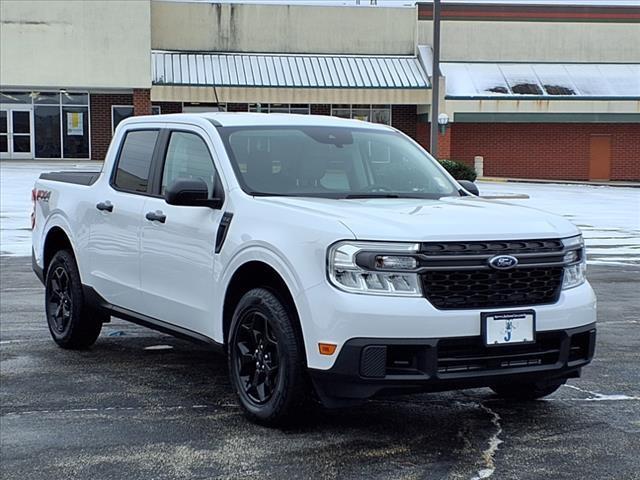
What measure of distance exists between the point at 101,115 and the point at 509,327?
35.8 metres

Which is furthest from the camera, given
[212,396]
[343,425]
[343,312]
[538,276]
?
[212,396]

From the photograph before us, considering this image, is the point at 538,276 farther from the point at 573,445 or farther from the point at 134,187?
the point at 134,187

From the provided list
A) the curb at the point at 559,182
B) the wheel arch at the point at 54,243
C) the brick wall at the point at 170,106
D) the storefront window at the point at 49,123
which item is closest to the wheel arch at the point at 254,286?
the wheel arch at the point at 54,243

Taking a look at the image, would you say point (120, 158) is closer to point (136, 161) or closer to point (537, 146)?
point (136, 161)

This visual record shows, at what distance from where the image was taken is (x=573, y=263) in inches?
217

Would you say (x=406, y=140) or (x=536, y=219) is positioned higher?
(x=406, y=140)

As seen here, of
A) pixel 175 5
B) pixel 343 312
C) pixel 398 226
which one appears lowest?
pixel 343 312

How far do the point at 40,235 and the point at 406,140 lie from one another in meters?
3.34

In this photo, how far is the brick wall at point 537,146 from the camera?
129ft

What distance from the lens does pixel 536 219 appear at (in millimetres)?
5520

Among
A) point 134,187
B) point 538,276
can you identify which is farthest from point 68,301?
point 538,276

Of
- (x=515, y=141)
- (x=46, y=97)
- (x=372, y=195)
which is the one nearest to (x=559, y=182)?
(x=515, y=141)

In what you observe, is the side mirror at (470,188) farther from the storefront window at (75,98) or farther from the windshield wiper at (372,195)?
the storefront window at (75,98)

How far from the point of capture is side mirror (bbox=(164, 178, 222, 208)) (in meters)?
5.91
